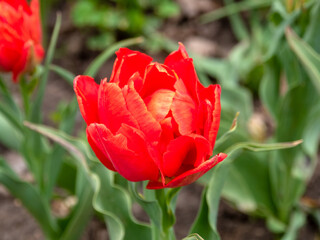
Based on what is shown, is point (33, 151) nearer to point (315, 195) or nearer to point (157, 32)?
point (315, 195)

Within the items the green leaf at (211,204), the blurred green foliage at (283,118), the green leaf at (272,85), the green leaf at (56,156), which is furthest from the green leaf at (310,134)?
the green leaf at (56,156)

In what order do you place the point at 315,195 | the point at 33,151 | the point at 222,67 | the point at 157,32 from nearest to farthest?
the point at 33,151, the point at 315,195, the point at 222,67, the point at 157,32

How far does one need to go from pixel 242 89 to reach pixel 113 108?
105cm

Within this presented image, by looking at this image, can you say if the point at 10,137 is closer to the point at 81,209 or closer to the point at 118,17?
the point at 81,209

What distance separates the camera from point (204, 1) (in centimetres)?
263

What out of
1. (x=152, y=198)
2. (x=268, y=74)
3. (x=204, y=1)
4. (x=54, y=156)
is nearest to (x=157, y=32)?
(x=204, y=1)

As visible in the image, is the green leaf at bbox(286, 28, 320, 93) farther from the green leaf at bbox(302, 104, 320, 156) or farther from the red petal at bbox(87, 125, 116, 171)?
the red petal at bbox(87, 125, 116, 171)

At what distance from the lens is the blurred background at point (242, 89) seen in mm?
1259

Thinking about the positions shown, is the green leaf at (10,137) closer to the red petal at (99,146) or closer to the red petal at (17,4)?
the red petal at (17,4)

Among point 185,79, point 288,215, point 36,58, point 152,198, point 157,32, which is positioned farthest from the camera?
point 157,32

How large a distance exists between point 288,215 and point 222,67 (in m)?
0.73

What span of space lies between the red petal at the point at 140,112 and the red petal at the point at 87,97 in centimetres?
7

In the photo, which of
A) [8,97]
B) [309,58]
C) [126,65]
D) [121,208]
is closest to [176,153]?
[126,65]

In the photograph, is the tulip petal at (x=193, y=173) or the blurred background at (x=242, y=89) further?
the blurred background at (x=242, y=89)
